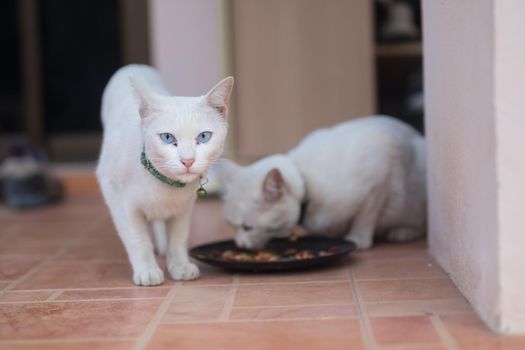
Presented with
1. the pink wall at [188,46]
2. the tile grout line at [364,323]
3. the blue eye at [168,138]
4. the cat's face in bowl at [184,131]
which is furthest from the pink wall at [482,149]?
the pink wall at [188,46]

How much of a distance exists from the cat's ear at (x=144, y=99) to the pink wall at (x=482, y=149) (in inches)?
30.0

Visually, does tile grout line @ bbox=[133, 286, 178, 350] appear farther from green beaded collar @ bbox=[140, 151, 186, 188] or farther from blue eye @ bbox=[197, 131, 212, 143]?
blue eye @ bbox=[197, 131, 212, 143]

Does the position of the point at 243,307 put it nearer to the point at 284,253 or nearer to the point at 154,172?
the point at 154,172

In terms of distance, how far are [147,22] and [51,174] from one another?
110 cm

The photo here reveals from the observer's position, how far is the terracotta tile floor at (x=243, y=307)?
1.49 meters

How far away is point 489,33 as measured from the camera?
1430 millimetres

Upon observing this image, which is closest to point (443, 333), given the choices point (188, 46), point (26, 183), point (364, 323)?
point (364, 323)

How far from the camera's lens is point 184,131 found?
179cm

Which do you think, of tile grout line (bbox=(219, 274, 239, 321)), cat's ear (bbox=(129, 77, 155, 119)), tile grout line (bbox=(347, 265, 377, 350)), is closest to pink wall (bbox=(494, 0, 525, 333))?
tile grout line (bbox=(347, 265, 377, 350))

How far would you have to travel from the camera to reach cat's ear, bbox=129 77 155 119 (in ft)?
6.02

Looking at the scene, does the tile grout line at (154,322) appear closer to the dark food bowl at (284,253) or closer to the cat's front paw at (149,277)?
the cat's front paw at (149,277)

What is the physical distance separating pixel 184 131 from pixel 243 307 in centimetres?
45

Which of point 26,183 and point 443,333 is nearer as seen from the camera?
point 443,333

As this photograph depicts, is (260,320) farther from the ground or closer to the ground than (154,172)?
closer to the ground
